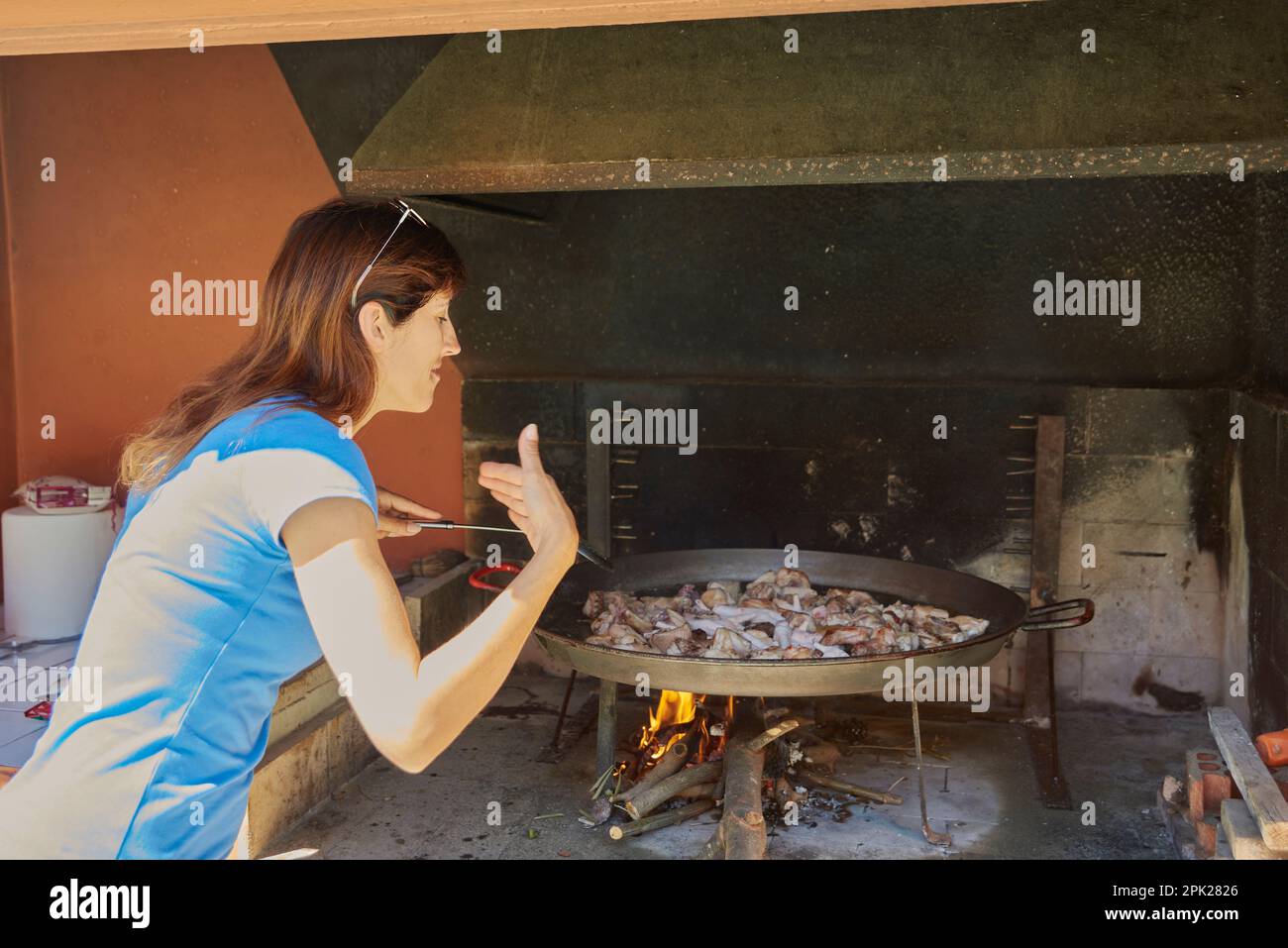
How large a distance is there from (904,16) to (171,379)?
15.3ft

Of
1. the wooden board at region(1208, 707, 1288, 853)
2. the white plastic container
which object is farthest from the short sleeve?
the white plastic container

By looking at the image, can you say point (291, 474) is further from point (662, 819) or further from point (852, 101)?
point (662, 819)

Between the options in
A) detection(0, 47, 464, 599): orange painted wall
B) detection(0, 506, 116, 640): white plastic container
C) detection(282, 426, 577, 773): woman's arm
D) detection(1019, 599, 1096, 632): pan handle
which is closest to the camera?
detection(282, 426, 577, 773): woman's arm

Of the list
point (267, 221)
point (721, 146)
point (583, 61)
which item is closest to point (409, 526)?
point (721, 146)

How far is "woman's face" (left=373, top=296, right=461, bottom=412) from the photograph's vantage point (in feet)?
6.75

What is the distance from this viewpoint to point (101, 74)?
648 centimetres

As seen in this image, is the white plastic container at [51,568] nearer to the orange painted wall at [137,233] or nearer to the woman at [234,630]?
the orange painted wall at [137,233]

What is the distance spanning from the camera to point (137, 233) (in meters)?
6.58

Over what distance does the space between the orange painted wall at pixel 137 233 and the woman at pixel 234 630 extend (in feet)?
15.4

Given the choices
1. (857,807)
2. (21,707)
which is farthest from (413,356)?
(21,707)

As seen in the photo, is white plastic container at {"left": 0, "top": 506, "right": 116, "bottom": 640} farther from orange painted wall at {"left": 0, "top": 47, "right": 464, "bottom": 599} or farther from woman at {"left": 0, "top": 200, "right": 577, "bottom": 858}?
woman at {"left": 0, "top": 200, "right": 577, "bottom": 858}

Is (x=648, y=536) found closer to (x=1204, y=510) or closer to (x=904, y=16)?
(x=1204, y=510)

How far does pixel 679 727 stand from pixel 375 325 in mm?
3549

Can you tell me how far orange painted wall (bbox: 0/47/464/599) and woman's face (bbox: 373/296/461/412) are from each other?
14.6 feet
